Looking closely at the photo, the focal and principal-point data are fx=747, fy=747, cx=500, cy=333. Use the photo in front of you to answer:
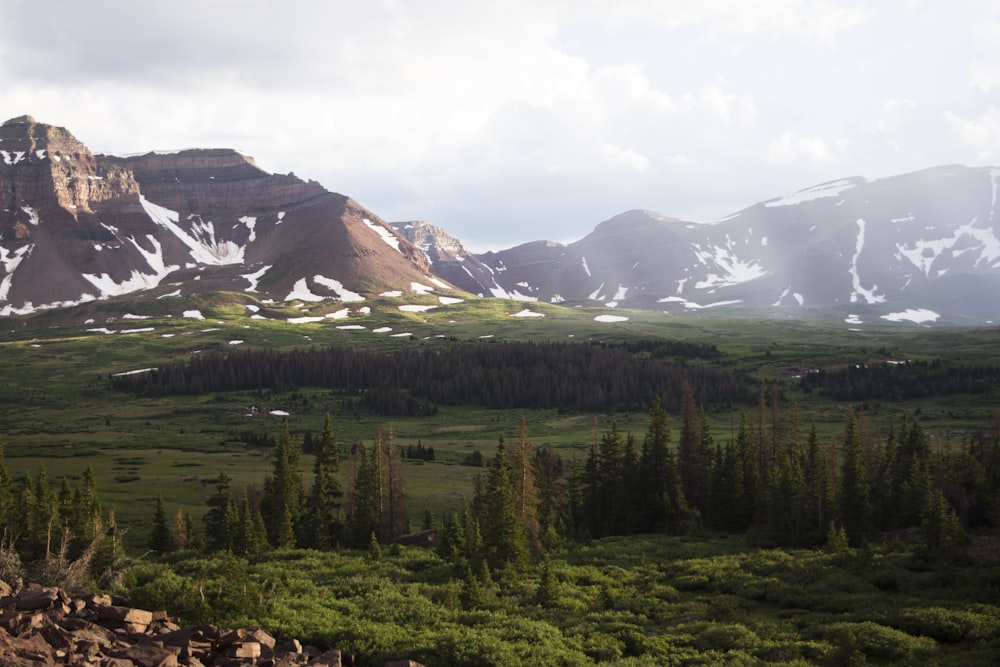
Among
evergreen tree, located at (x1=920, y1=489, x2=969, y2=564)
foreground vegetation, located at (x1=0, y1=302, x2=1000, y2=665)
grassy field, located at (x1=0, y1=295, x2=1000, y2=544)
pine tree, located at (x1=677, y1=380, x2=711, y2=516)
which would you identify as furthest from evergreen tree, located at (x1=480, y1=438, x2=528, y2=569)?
pine tree, located at (x1=677, y1=380, x2=711, y2=516)

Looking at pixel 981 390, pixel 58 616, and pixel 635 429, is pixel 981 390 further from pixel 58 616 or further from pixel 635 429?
pixel 58 616

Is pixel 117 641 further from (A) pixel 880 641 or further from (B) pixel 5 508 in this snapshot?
(B) pixel 5 508

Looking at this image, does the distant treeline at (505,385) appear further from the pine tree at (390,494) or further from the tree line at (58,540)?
the tree line at (58,540)

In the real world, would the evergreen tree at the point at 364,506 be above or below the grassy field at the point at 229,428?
above

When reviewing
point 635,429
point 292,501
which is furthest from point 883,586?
point 635,429

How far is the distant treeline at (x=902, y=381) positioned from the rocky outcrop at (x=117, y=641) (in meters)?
163

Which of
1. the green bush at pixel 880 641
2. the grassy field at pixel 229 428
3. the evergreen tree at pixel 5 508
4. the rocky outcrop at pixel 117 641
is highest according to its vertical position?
the rocky outcrop at pixel 117 641

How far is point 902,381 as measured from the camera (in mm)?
169875

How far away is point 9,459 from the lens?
335 feet

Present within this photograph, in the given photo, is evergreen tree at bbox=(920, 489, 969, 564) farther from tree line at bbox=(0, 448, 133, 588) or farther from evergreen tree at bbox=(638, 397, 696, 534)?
tree line at bbox=(0, 448, 133, 588)

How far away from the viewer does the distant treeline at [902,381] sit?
162250 millimetres

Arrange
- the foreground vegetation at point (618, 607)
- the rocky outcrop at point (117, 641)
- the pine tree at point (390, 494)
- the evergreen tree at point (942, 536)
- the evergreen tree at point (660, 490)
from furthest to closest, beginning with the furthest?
the evergreen tree at point (660, 490) → the pine tree at point (390, 494) → the evergreen tree at point (942, 536) → the foreground vegetation at point (618, 607) → the rocky outcrop at point (117, 641)

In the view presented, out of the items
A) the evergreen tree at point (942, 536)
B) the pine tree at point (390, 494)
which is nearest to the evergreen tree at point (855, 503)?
the evergreen tree at point (942, 536)

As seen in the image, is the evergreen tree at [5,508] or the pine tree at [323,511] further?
the pine tree at [323,511]
